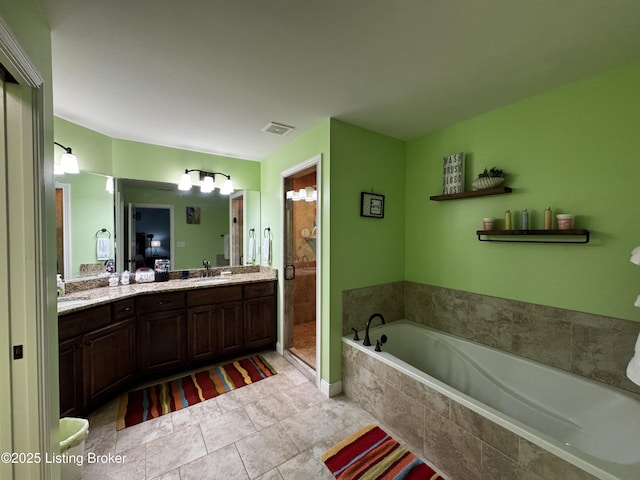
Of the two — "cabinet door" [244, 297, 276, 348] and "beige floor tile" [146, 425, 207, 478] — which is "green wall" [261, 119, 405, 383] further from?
"beige floor tile" [146, 425, 207, 478]

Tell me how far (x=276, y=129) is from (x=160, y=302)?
203 centimetres

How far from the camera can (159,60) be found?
4.93 feet

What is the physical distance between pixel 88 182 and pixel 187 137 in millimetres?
1046

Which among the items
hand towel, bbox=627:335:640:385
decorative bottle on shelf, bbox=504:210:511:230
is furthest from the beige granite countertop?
hand towel, bbox=627:335:640:385

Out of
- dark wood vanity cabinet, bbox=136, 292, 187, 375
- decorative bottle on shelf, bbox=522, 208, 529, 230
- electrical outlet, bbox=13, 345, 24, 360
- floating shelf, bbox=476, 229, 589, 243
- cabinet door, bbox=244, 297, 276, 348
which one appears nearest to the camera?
electrical outlet, bbox=13, 345, 24, 360

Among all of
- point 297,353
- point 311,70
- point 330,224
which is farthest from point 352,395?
point 311,70

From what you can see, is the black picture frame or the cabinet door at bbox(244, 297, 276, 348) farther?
the cabinet door at bbox(244, 297, 276, 348)

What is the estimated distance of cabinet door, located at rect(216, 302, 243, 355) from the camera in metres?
2.81

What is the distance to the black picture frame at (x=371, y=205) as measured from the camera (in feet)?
8.13

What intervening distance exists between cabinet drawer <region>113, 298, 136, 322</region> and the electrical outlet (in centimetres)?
117

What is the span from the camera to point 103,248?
2635 mm

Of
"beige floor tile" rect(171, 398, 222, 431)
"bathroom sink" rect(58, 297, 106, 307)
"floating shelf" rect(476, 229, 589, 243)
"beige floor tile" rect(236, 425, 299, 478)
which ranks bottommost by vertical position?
"beige floor tile" rect(236, 425, 299, 478)

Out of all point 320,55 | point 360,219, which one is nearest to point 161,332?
point 360,219

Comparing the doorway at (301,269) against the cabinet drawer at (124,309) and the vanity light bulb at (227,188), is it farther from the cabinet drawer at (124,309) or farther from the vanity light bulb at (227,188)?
the cabinet drawer at (124,309)
